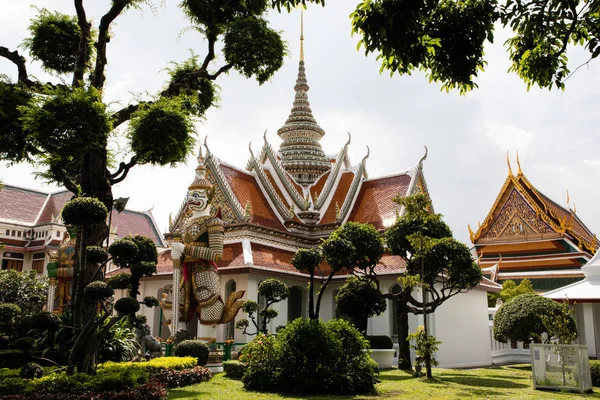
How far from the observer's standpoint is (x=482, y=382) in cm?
1083

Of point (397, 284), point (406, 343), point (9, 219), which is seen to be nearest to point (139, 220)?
point (9, 219)

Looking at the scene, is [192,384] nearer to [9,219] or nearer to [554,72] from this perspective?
[554,72]

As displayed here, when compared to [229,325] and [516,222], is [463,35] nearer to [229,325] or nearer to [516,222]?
[229,325]

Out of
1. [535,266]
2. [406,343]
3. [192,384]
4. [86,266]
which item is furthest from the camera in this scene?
[535,266]

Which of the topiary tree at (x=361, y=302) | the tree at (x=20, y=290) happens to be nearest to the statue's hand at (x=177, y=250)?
the topiary tree at (x=361, y=302)

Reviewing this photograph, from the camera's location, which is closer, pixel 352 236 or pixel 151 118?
pixel 151 118

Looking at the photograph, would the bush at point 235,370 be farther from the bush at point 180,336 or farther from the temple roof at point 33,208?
the temple roof at point 33,208

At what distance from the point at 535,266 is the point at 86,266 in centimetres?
2217

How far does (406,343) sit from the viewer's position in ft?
46.1

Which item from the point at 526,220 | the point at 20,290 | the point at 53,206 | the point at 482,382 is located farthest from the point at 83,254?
the point at 53,206

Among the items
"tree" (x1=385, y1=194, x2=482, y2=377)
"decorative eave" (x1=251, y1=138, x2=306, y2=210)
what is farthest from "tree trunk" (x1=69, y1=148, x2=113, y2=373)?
"decorative eave" (x1=251, y1=138, x2=306, y2=210)

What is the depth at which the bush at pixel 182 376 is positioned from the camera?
30.1 feet

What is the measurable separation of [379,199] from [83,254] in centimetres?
1307

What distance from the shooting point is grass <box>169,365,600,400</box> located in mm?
8250
